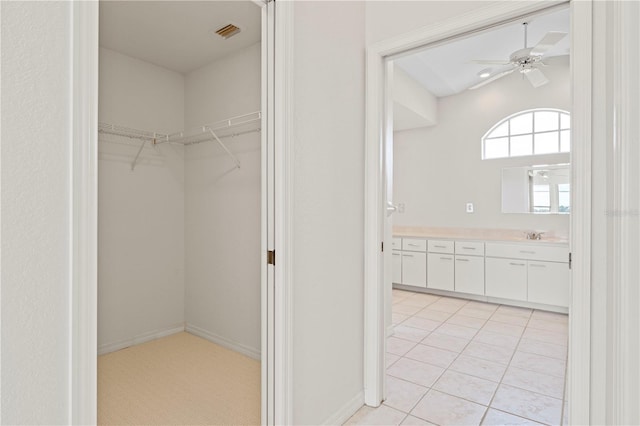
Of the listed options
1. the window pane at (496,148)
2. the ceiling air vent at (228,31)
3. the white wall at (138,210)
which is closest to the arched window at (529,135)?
the window pane at (496,148)

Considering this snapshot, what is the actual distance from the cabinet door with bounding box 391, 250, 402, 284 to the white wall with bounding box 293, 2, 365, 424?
322cm

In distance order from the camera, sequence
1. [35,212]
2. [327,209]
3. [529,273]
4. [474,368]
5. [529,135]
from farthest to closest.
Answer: [529,135], [529,273], [474,368], [327,209], [35,212]

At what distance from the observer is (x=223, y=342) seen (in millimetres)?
3146

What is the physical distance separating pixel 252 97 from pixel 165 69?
3.41 ft

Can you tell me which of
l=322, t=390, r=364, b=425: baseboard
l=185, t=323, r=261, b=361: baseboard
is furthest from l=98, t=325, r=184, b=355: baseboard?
l=322, t=390, r=364, b=425: baseboard

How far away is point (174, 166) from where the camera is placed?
3441mm

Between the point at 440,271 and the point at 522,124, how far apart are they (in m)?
2.26

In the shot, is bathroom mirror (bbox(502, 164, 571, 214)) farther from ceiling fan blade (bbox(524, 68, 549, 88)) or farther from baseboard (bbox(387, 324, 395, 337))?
baseboard (bbox(387, 324, 395, 337))

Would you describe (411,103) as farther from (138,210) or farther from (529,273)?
(138,210)

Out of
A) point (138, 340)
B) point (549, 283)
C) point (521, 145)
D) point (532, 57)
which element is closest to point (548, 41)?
point (532, 57)

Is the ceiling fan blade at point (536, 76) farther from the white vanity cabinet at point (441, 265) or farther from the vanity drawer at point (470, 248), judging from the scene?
the white vanity cabinet at point (441, 265)

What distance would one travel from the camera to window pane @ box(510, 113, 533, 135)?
189 inches

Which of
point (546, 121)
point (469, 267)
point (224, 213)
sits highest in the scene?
point (546, 121)

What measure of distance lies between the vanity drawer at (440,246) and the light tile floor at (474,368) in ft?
2.74
